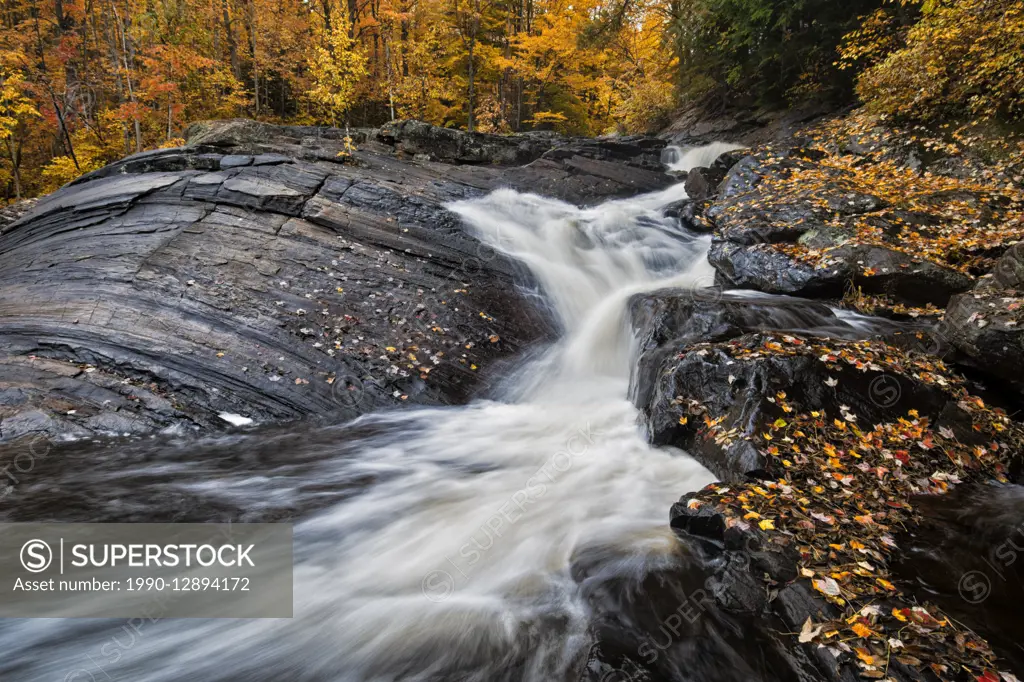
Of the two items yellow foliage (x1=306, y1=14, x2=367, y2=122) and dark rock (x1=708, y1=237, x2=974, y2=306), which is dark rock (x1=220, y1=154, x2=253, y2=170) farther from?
dark rock (x1=708, y1=237, x2=974, y2=306)

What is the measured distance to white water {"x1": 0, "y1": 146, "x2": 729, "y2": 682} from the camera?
2.91 meters

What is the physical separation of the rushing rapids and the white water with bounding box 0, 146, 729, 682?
1 cm

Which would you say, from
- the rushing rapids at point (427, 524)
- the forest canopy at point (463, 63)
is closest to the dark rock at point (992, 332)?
the rushing rapids at point (427, 524)

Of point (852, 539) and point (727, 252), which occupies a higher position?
point (727, 252)

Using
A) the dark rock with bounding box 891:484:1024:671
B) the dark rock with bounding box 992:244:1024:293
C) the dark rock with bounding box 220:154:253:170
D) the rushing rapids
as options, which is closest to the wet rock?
the rushing rapids

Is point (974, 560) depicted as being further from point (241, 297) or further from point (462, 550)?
point (241, 297)

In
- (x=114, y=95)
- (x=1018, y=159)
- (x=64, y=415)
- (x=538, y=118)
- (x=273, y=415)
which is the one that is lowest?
(x=273, y=415)

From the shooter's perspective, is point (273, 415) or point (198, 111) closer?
point (273, 415)

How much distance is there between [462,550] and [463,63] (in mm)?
20381

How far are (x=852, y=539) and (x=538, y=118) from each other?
20.2m

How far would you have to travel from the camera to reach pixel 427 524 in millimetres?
4406

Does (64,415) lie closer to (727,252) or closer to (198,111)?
(727,252)

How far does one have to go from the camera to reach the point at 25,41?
16.9 m

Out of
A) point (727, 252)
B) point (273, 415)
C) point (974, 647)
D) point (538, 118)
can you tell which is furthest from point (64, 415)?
point (538, 118)
